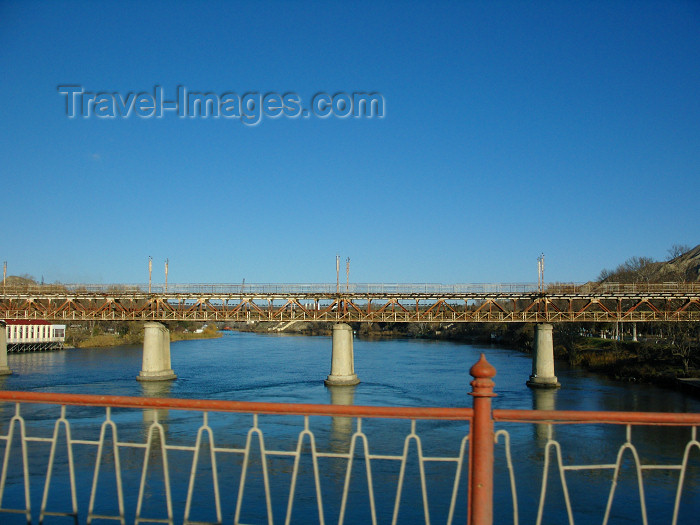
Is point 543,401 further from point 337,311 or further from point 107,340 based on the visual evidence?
point 107,340

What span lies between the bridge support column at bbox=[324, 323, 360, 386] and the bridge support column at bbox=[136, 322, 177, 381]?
13.1 metres

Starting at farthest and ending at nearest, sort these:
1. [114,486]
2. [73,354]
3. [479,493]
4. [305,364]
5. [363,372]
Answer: [73,354] → [305,364] → [363,372] → [114,486] → [479,493]

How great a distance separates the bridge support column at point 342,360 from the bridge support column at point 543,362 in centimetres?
1336

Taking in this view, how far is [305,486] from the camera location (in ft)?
63.5


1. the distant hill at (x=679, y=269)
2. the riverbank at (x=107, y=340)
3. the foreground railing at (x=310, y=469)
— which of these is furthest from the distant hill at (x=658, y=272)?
the riverbank at (x=107, y=340)

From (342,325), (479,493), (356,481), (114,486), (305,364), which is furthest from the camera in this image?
(305,364)

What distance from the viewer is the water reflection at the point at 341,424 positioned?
85.0 ft

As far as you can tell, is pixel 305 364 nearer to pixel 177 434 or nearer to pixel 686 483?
pixel 177 434

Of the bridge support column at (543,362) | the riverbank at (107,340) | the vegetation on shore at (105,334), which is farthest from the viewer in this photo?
the vegetation on shore at (105,334)

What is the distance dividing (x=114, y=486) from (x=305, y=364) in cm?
4803

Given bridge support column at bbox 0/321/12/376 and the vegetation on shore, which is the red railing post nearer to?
bridge support column at bbox 0/321/12/376

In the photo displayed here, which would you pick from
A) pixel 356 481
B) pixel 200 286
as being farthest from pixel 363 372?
pixel 356 481

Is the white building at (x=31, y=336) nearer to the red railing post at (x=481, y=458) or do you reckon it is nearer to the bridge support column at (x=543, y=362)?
the bridge support column at (x=543, y=362)

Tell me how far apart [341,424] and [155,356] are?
77.2 ft
